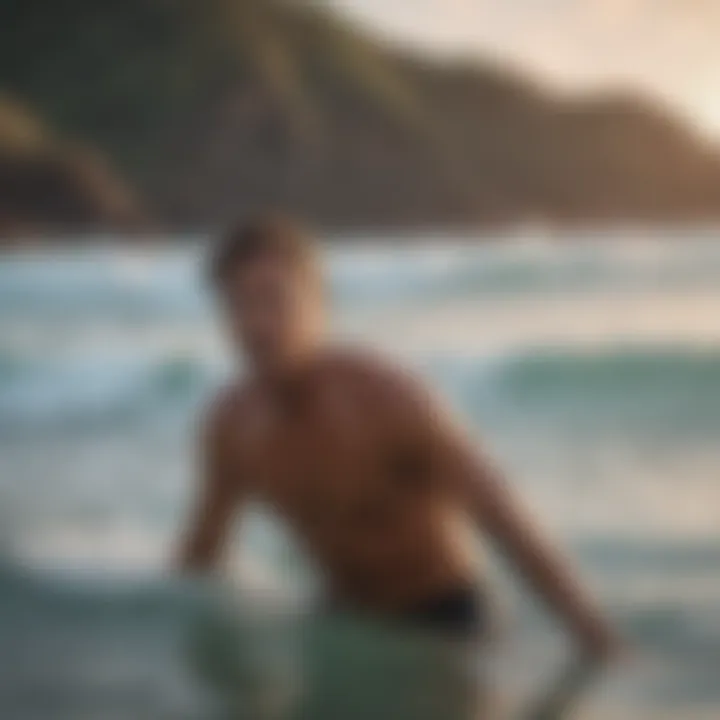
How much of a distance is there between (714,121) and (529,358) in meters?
0.27

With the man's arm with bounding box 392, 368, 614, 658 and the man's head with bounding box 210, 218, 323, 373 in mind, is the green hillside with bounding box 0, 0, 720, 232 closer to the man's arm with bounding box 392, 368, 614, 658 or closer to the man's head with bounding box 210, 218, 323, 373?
the man's head with bounding box 210, 218, 323, 373

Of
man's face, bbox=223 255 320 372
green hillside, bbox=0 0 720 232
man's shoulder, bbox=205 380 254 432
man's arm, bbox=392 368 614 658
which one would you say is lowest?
man's arm, bbox=392 368 614 658

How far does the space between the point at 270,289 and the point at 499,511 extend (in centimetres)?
28

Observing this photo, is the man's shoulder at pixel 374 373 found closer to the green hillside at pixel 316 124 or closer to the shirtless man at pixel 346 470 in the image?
the shirtless man at pixel 346 470

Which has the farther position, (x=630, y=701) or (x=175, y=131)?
(x=175, y=131)

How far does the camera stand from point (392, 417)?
3.59 ft

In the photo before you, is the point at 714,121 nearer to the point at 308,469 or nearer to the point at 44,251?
the point at 308,469

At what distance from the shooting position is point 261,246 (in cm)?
112

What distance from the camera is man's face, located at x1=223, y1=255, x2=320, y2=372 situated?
1.10 meters

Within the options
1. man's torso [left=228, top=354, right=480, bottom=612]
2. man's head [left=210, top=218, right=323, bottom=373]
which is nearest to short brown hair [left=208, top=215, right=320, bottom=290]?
man's head [left=210, top=218, right=323, bottom=373]

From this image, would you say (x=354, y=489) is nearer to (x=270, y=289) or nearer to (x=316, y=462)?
(x=316, y=462)

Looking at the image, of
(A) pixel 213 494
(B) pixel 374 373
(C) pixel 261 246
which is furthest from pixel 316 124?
(A) pixel 213 494

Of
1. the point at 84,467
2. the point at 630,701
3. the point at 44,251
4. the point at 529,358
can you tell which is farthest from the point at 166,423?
the point at 630,701

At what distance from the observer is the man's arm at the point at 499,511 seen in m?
1.06
